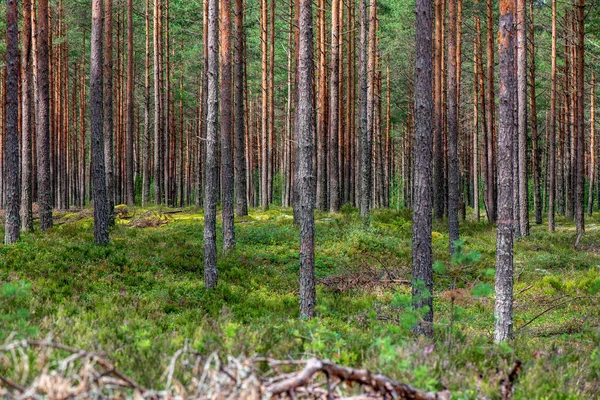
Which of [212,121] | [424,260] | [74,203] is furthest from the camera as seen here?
[74,203]

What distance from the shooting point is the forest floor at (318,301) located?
164 inches

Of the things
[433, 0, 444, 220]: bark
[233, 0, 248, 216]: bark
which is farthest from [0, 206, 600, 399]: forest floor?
[233, 0, 248, 216]: bark

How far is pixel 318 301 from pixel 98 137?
25.2 ft

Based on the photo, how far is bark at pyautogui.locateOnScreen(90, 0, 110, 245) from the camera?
13.2 meters

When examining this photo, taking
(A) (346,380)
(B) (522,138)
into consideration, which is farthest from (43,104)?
(B) (522,138)

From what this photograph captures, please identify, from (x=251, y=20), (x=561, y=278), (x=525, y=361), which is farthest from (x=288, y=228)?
(x=251, y=20)

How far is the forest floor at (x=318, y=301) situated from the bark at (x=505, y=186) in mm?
514

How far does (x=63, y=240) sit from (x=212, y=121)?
5391 millimetres

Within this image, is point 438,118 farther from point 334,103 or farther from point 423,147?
point 423,147

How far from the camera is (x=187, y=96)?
4034cm

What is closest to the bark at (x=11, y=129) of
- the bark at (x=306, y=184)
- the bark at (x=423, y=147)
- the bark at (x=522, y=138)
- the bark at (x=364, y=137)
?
the bark at (x=306, y=184)

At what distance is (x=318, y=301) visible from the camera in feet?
33.8

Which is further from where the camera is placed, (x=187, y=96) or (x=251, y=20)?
(x=187, y=96)

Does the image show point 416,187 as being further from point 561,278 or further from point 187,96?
point 187,96
